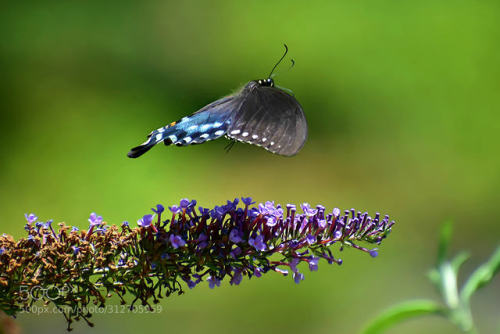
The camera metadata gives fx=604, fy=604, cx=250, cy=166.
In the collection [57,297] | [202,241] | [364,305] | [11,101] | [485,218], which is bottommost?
[57,297]

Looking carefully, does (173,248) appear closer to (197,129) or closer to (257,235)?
(257,235)

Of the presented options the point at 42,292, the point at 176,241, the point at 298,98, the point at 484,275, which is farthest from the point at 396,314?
the point at 298,98

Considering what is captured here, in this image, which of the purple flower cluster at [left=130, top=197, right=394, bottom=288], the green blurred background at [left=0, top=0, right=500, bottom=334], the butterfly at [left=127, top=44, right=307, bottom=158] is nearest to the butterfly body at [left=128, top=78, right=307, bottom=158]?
the butterfly at [left=127, top=44, right=307, bottom=158]

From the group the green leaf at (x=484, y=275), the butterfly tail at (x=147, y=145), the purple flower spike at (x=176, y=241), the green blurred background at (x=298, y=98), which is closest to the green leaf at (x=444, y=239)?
the green leaf at (x=484, y=275)

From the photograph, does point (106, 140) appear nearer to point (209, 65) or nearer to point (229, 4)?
point (209, 65)

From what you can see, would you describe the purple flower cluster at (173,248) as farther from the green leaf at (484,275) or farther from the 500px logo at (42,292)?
the green leaf at (484,275)

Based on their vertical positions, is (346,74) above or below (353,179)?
above

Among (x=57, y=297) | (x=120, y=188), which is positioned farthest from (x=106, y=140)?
(x=57, y=297)

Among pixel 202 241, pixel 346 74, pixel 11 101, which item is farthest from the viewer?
pixel 346 74
